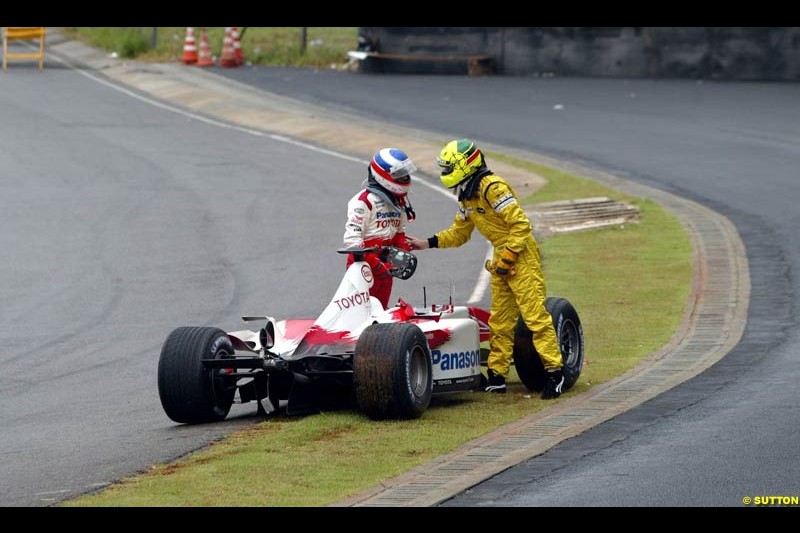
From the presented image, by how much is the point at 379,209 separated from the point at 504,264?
1098 millimetres

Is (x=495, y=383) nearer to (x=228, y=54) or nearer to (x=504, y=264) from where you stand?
(x=504, y=264)

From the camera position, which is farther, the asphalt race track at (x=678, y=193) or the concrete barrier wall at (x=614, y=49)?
the concrete barrier wall at (x=614, y=49)

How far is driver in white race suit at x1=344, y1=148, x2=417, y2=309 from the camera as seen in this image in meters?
11.5

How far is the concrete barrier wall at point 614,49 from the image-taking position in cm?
3106

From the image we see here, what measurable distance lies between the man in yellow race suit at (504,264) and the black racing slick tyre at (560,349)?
0.36 ft

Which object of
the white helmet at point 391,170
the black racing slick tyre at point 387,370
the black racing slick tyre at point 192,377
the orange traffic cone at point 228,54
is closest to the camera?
the black racing slick tyre at point 387,370

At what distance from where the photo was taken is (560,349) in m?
11.7

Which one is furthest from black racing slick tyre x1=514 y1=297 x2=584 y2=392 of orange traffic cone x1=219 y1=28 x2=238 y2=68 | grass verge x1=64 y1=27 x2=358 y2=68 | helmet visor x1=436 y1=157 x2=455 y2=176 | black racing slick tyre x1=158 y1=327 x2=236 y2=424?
orange traffic cone x1=219 y1=28 x2=238 y2=68

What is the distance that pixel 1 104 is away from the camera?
101 feet

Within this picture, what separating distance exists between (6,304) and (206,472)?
7.68 meters

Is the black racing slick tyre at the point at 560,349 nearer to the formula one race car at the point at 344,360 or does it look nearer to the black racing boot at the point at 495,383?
the formula one race car at the point at 344,360

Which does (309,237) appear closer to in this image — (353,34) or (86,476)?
(86,476)

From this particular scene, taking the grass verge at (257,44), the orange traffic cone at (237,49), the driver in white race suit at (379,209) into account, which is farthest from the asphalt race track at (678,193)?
the driver in white race suit at (379,209)

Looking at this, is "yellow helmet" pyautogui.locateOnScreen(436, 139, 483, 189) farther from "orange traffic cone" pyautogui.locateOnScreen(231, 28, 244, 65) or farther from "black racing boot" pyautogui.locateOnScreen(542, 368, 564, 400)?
"orange traffic cone" pyautogui.locateOnScreen(231, 28, 244, 65)
